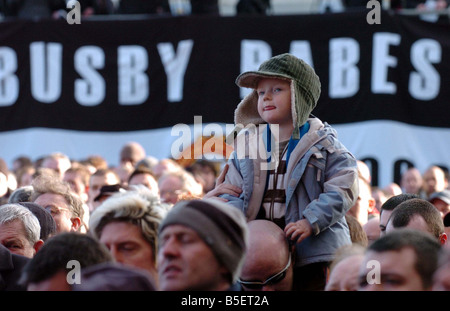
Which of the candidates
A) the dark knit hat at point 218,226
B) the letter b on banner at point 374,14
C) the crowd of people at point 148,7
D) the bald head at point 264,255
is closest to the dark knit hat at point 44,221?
the bald head at point 264,255

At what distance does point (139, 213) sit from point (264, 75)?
0.93 meters

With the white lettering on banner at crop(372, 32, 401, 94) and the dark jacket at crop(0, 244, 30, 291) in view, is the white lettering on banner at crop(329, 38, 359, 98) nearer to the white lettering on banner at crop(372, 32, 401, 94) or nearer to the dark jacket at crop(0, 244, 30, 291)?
the white lettering on banner at crop(372, 32, 401, 94)

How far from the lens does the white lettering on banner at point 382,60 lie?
35.1 feet

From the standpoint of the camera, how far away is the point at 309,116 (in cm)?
475

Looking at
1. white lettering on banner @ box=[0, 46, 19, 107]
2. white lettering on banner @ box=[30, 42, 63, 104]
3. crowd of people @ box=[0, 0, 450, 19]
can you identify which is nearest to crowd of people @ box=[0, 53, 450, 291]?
white lettering on banner @ box=[30, 42, 63, 104]

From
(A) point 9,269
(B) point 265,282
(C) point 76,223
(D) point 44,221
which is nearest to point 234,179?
(B) point 265,282

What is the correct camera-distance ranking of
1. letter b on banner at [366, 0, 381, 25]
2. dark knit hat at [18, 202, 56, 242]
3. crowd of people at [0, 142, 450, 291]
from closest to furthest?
crowd of people at [0, 142, 450, 291], dark knit hat at [18, 202, 56, 242], letter b on banner at [366, 0, 381, 25]

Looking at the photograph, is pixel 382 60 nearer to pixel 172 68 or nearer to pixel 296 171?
pixel 172 68

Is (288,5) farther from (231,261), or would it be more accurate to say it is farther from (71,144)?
(231,261)

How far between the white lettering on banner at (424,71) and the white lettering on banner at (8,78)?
497cm

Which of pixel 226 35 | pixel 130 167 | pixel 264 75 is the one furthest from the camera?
pixel 226 35

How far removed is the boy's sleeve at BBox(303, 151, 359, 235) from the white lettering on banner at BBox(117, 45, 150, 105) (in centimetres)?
716

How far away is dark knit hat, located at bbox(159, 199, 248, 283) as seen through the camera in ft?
11.2
